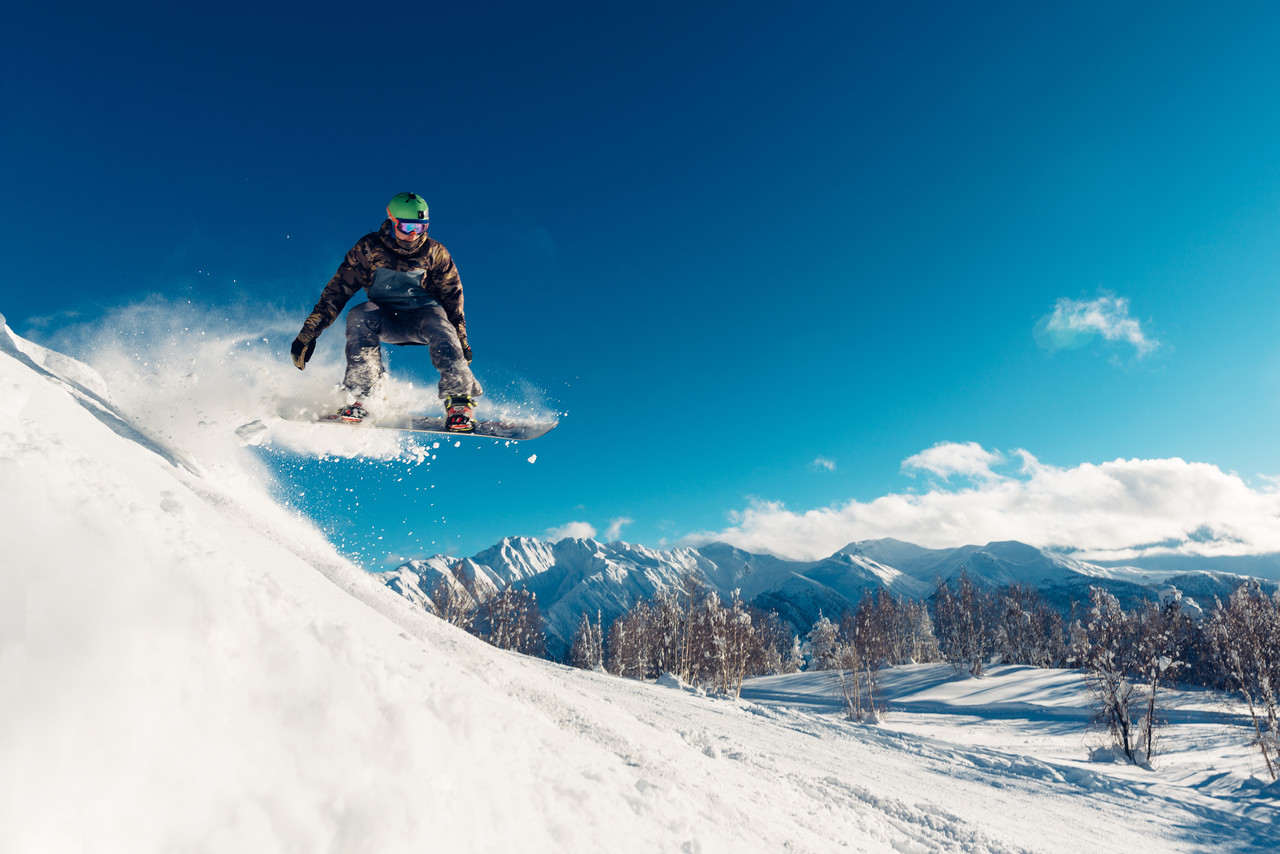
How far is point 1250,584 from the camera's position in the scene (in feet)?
172

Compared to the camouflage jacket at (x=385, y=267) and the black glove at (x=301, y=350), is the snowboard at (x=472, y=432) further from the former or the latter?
the camouflage jacket at (x=385, y=267)

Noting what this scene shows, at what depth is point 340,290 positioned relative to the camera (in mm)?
7660

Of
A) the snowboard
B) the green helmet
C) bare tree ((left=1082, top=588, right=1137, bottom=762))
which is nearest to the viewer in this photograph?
the green helmet

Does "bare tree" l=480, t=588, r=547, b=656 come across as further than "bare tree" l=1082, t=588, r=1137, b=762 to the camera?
Yes

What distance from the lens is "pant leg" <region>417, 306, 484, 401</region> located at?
8031 mm

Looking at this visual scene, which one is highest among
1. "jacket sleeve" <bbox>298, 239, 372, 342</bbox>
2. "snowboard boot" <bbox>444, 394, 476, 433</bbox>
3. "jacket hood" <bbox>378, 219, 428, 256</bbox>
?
"jacket hood" <bbox>378, 219, 428, 256</bbox>

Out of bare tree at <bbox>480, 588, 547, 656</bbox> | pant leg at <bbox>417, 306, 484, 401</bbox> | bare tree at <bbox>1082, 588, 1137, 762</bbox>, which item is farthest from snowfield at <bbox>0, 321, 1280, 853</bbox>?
bare tree at <bbox>480, 588, 547, 656</bbox>

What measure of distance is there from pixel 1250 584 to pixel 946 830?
7244 centimetres

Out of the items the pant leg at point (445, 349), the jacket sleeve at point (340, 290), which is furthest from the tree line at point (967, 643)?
the jacket sleeve at point (340, 290)

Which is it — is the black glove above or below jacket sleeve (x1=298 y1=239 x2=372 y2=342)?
below

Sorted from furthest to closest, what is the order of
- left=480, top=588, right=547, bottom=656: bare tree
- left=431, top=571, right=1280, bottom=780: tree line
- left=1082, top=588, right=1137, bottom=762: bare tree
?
left=480, top=588, right=547, bottom=656: bare tree
left=431, top=571, right=1280, bottom=780: tree line
left=1082, top=588, right=1137, bottom=762: bare tree

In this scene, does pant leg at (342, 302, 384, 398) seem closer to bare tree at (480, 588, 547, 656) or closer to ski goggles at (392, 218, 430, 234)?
ski goggles at (392, 218, 430, 234)

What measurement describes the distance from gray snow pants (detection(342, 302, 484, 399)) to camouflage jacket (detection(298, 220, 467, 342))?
9.1 inches

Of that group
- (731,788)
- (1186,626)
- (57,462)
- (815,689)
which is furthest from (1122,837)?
(1186,626)
